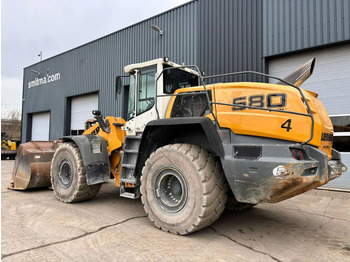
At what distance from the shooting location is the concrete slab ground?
3.17m

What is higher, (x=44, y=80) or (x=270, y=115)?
(x=44, y=80)

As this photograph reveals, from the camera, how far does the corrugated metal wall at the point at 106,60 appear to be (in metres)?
11.4

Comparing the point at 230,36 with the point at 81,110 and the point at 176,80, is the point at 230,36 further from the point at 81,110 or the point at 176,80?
the point at 81,110

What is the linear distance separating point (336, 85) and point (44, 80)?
1792 centimetres

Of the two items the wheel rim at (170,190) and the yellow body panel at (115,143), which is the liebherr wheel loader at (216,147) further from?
the yellow body panel at (115,143)

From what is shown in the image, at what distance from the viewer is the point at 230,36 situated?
10.1 meters

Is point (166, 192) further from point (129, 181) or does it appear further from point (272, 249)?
point (272, 249)

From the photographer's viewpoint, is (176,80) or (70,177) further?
(70,177)

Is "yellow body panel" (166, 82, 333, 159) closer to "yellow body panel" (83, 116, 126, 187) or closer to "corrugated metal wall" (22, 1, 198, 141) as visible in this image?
"yellow body panel" (83, 116, 126, 187)

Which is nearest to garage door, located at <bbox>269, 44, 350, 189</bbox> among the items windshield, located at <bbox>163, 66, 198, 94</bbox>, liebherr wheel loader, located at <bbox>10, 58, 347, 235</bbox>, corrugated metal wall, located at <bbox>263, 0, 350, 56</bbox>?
corrugated metal wall, located at <bbox>263, 0, 350, 56</bbox>

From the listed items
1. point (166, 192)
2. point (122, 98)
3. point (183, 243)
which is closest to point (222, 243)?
point (183, 243)

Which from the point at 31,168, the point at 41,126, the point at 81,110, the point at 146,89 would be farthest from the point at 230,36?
the point at 41,126

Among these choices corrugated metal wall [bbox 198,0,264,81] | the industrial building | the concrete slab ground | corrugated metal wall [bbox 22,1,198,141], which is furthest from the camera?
corrugated metal wall [bbox 22,1,198,141]

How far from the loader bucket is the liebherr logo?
12080 millimetres
